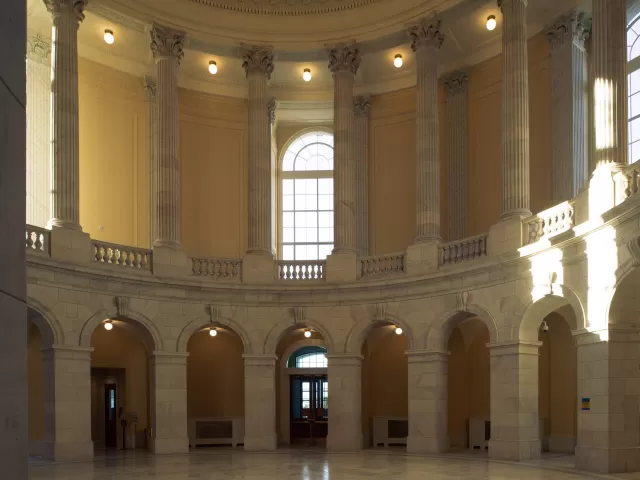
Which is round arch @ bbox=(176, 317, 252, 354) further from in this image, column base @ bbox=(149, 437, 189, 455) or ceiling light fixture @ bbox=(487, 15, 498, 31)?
ceiling light fixture @ bbox=(487, 15, 498, 31)

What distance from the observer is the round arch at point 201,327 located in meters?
26.6

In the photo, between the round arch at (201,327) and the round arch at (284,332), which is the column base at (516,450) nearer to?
the round arch at (284,332)

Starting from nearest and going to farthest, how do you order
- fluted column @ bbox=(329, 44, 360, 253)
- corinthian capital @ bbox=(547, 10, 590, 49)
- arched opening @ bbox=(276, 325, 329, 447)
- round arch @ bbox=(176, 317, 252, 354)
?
corinthian capital @ bbox=(547, 10, 590, 49) < round arch @ bbox=(176, 317, 252, 354) < fluted column @ bbox=(329, 44, 360, 253) < arched opening @ bbox=(276, 325, 329, 447)

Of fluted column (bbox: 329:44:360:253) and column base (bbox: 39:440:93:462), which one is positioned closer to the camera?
column base (bbox: 39:440:93:462)

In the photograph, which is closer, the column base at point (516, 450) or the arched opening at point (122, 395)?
the column base at point (516, 450)

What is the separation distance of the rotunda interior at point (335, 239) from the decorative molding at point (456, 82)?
4.1 inches

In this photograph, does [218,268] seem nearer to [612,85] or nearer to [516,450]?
[516,450]

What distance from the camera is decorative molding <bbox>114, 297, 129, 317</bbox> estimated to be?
985 inches

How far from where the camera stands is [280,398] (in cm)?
3066

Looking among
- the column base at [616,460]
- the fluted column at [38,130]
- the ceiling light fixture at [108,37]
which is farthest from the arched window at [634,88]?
the fluted column at [38,130]

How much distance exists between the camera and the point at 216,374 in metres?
30.8

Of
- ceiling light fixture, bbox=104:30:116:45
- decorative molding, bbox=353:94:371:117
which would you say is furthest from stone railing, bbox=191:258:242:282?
decorative molding, bbox=353:94:371:117

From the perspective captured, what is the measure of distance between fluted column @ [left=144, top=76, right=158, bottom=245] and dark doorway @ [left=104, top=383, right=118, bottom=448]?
569cm

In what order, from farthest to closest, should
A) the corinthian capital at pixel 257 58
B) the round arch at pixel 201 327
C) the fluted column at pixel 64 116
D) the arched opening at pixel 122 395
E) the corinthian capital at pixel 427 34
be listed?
1. the corinthian capital at pixel 257 58
2. the arched opening at pixel 122 395
3. the corinthian capital at pixel 427 34
4. the round arch at pixel 201 327
5. the fluted column at pixel 64 116
